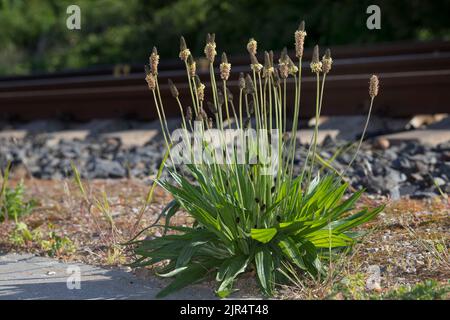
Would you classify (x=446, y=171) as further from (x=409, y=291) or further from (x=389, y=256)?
(x=409, y=291)

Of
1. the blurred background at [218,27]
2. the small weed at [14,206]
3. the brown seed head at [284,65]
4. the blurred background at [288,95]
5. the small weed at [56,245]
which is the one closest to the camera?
the brown seed head at [284,65]

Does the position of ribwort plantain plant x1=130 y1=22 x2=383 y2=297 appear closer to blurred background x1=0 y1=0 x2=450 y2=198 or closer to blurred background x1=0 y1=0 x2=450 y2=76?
blurred background x1=0 y1=0 x2=450 y2=198

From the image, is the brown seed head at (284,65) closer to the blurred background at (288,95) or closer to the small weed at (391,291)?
the small weed at (391,291)

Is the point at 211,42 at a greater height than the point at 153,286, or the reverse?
the point at 211,42

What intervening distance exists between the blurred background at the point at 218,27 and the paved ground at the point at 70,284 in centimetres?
1128

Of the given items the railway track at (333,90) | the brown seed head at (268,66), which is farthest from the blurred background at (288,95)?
the brown seed head at (268,66)

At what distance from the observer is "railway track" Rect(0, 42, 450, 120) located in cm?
851

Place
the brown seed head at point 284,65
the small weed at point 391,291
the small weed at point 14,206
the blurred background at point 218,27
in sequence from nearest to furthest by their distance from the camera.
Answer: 1. the small weed at point 391,291
2. the brown seed head at point 284,65
3. the small weed at point 14,206
4. the blurred background at point 218,27

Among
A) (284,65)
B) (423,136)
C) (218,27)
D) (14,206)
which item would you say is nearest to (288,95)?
(423,136)

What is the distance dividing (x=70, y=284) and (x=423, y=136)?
14.1 ft

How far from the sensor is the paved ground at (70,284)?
13.5 feet
